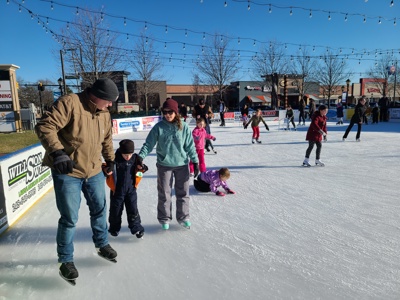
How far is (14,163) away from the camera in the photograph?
3432 mm

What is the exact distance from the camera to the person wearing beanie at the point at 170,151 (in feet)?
9.02

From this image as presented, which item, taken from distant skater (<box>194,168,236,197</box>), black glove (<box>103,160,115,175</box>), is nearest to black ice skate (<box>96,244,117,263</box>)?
black glove (<box>103,160,115,175</box>)

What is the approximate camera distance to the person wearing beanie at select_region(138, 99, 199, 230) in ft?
9.02

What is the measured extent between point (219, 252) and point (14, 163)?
281 centimetres

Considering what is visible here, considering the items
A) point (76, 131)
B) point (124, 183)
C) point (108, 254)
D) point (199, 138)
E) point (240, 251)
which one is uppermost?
point (76, 131)

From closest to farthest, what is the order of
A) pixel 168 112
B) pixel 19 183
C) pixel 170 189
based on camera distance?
pixel 168 112 < pixel 170 189 < pixel 19 183

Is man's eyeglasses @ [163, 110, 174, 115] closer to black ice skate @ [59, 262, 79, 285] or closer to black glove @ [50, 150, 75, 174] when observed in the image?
black glove @ [50, 150, 75, 174]

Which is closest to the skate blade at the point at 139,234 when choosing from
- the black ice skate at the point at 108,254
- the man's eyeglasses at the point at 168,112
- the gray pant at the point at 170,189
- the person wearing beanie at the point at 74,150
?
the gray pant at the point at 170,189

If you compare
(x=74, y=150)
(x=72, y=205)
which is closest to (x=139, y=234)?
(x=72, y=205)

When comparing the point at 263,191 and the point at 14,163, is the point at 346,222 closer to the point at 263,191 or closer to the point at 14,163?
the point at 263,191

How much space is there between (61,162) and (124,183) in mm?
983

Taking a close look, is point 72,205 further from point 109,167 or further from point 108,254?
point 108,254

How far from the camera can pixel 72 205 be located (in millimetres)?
1948

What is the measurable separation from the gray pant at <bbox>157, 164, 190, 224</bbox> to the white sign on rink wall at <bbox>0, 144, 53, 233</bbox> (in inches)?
72.5
